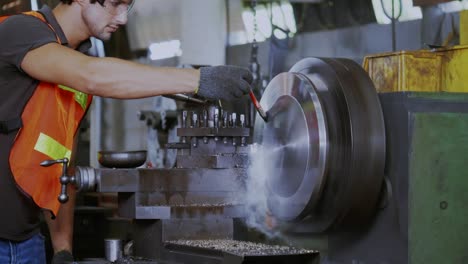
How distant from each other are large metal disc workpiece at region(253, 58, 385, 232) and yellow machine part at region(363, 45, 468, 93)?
0.50 ft

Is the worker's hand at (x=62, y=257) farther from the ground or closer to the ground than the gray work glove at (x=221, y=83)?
closer to the ground

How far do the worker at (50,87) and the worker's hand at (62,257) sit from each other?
0.53 ft

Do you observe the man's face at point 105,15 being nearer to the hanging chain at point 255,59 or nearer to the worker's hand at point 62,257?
the worker's hand at point 62,257

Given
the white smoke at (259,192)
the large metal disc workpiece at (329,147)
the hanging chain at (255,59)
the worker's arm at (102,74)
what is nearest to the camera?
the worker's arm at (102,74)

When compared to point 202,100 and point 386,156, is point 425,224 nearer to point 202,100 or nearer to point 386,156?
point 386,156

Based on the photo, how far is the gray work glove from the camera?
1.87 m

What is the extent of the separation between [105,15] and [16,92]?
0.31 m

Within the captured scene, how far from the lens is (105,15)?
→ 2.03 meters

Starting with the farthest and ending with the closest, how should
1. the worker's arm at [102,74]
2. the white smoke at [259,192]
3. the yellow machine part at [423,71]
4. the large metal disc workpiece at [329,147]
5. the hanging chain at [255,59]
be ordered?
the hanging chain at [255,59] → the white smoke at [259,192] → the yellow machine part at [423,71] → the large metal disc workpiece at [329,147] → the worker's arm at [102,74]

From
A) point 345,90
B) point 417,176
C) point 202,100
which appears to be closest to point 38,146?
point 202,100

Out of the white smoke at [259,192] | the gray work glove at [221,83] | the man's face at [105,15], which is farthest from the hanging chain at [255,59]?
the gray work glove at [221,83]

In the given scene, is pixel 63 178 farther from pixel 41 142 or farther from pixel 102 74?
pixel 102 74

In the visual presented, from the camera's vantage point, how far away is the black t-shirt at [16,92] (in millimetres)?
1859

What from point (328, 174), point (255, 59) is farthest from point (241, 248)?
point (255, 59)
